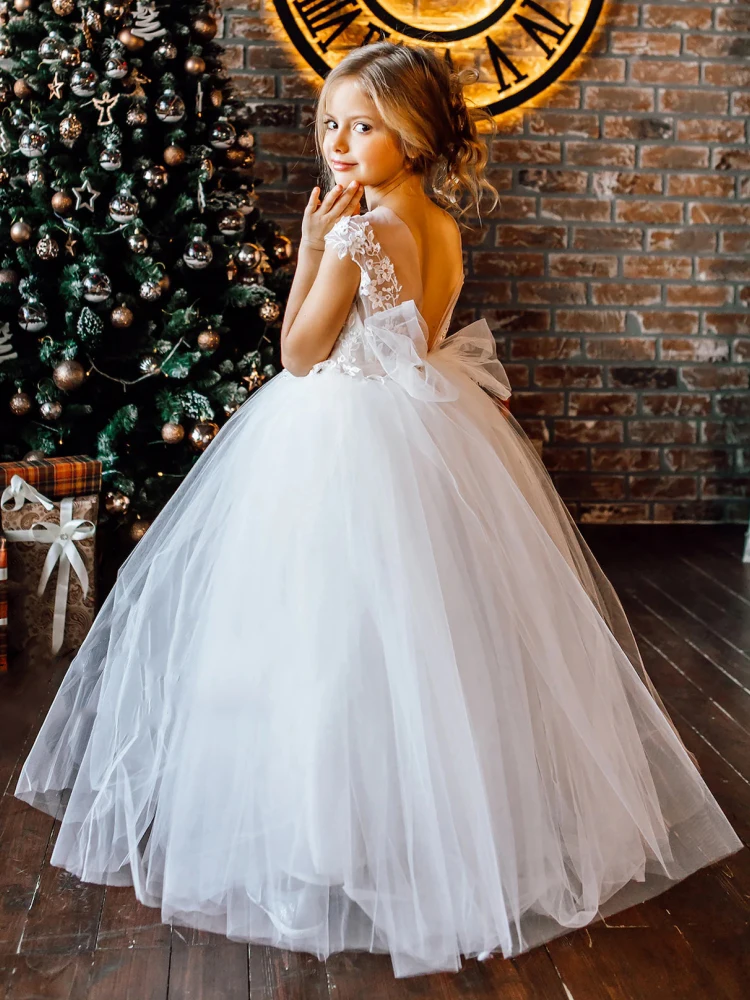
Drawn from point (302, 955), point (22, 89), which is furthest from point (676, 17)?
point (302, 955)

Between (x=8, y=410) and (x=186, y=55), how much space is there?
1.13 metres

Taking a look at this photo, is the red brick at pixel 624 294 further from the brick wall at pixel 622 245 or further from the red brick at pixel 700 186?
the red brick at pixel 700 186

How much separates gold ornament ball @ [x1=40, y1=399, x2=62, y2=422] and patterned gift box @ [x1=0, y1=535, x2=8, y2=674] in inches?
15.9

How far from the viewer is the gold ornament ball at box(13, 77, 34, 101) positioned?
2.80 metres

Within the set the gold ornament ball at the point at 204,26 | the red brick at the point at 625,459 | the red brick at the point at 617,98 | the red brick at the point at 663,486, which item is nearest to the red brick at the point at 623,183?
the red brick at the point at 617,98

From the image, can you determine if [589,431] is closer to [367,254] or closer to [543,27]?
[543,27]

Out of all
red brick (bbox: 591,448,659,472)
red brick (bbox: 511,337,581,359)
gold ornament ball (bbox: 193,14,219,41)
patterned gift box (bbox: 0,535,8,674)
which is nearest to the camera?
patterned gift box (bbox: 0,535,8,674)

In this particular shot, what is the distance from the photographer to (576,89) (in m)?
3.75

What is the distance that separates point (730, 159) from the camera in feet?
12.7

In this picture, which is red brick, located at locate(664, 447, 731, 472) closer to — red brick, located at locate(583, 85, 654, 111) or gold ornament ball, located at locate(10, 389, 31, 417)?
red brick, located at locate(583, 85, 654, 111)

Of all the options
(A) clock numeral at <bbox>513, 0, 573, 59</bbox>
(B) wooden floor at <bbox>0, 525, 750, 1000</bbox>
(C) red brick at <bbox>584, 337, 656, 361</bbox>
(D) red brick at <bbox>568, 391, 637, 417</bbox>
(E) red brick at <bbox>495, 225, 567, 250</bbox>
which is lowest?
(B) wooden floor at <bbox>0, 525, 750, 1000</bbox>

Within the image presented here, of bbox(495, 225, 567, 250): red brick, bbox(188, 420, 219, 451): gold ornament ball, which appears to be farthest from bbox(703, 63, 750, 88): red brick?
bbox(188, 420, 219, 451): gold ornament ball

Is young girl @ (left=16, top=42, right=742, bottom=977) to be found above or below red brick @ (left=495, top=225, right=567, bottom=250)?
below

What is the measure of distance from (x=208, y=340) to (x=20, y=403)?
0.55 m
